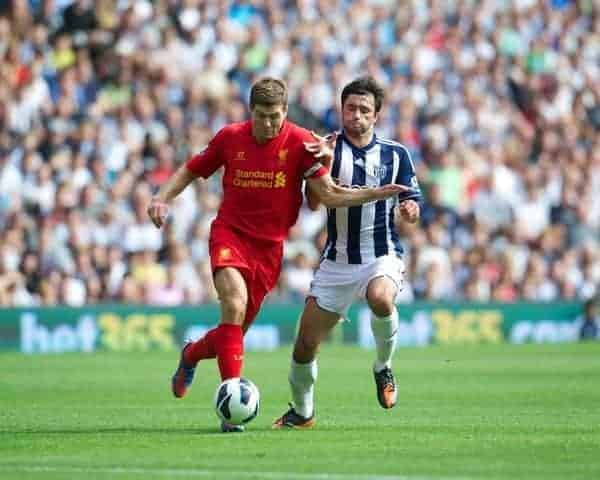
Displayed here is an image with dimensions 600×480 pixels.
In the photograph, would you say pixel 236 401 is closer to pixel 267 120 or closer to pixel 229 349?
pixel 229 349

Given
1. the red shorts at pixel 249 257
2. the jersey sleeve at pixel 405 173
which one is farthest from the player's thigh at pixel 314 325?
the jersey sleeve at pixel 405 173

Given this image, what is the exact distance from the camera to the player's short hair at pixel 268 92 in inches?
411

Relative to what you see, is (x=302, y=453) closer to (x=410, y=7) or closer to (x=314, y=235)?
(x=314, y=235)

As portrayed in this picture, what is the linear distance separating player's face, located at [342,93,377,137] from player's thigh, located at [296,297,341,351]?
1.31 meters

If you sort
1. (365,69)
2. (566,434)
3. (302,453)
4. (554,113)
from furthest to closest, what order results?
1. (554,113)
2. (365,69)
3. (566,434)
4. (302,453)

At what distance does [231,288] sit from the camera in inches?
416

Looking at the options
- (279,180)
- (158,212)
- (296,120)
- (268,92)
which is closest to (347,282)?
(279,180)

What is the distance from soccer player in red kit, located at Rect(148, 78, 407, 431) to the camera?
35.1 ft

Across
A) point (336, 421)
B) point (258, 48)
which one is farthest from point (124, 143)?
point (336, 421)

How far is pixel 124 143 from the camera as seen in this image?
76.4ft

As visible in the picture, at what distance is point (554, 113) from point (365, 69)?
13.2 ft

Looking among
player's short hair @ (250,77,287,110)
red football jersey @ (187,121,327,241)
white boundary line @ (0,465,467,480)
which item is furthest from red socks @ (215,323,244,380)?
white boundary line @ (0,465,467,480)

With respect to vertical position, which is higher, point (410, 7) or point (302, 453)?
point (410, 7)

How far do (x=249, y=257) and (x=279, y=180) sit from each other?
1.88 feet
